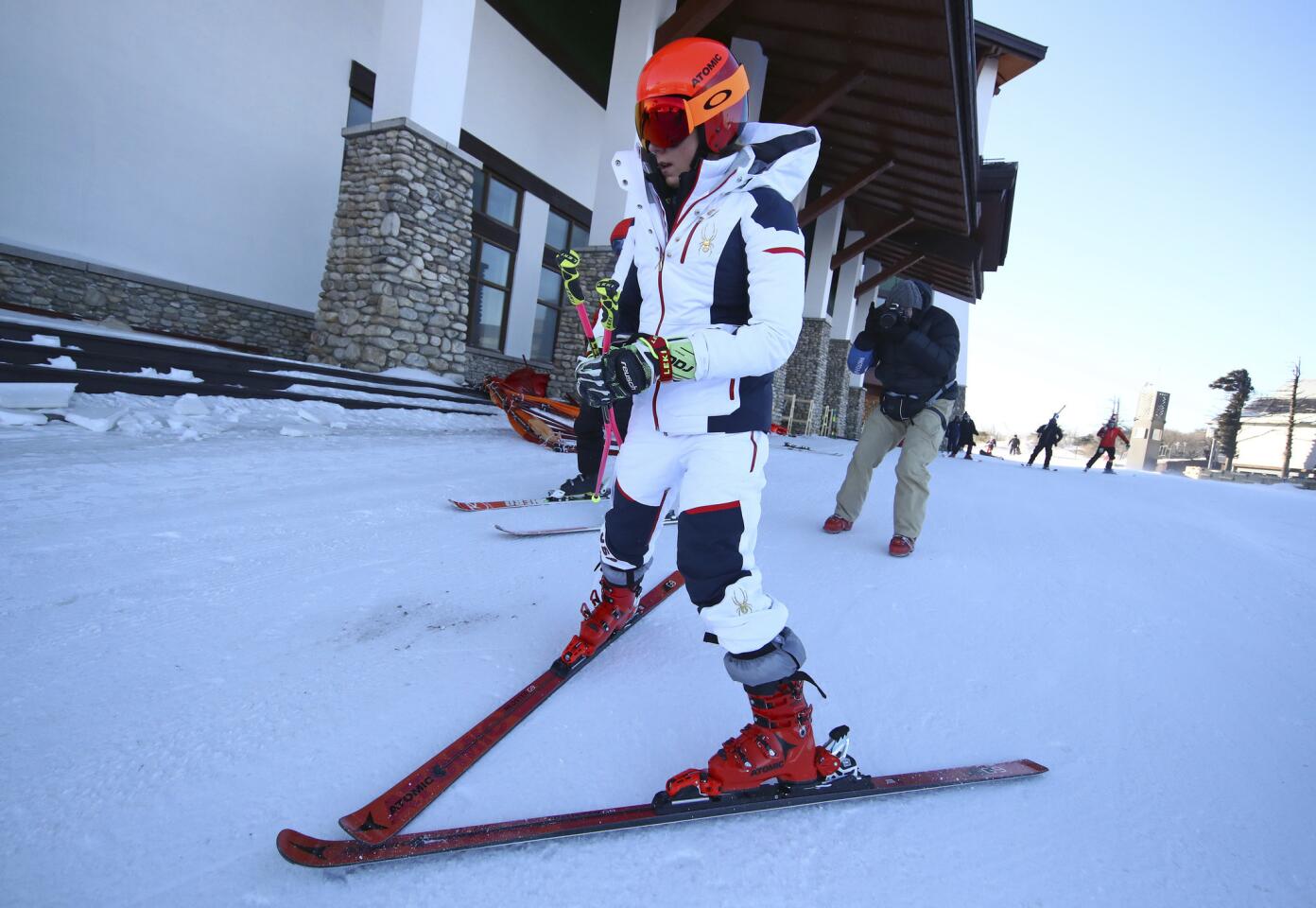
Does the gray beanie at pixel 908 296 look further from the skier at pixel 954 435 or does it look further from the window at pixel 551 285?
the skier at pixel 954 435

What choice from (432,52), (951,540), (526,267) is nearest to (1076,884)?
(951,540)

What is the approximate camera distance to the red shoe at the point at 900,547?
3.41m

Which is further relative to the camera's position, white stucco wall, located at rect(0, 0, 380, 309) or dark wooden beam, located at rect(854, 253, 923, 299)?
dark wooden beam, located at rect(854, 253, 923, 299)

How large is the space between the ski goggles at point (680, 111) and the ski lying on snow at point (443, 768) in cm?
150

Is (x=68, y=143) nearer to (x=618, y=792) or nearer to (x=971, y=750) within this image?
(x=618, y=792)

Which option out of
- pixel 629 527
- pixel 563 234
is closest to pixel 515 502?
pixel 629 527

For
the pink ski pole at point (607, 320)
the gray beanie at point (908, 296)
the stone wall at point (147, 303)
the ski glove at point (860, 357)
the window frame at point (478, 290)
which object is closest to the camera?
the pink ski pole at point (607, 320)

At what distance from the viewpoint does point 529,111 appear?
1229 centimetres

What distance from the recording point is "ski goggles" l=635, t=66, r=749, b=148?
1.50 m

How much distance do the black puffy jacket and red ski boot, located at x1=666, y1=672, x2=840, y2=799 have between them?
2.67m

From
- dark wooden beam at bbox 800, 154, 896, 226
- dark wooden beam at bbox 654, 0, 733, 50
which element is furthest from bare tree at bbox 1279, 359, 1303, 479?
dark wooden beam at bbox 654, 0, 733, 50

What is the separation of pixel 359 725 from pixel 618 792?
25.7 inches

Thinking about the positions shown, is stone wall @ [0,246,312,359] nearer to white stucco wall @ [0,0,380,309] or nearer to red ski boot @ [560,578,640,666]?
white stucco wall @ [0,0,380,309]

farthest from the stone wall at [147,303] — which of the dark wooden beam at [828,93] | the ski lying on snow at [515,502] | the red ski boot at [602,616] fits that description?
the dark wooden beam at [828,93]
